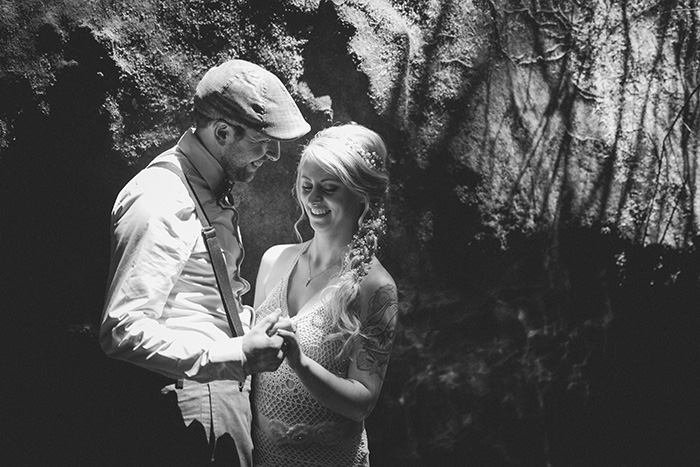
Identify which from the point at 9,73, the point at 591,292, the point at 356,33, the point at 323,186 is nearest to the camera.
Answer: the point at 323,186

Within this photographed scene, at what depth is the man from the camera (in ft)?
6.68

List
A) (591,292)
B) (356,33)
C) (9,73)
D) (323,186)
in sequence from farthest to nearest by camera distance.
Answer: (591,292), (356,33), (9,73), (323,186)

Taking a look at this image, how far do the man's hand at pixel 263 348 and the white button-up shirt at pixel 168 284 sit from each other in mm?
26

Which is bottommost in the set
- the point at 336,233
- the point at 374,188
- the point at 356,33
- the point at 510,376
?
the point at 510,376

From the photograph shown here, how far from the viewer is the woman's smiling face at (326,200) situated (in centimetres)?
238

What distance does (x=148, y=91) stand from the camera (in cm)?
280

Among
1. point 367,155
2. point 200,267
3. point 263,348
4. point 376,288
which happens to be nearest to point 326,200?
point 367,155

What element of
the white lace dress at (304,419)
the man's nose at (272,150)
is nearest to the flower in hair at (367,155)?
the man's nose at (272,150)

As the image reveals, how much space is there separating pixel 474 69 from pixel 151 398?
195 cm

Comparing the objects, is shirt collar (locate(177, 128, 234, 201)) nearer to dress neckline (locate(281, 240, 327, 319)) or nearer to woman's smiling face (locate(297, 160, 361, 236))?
woman's smiling face (locate(297, 160, 361, 236))

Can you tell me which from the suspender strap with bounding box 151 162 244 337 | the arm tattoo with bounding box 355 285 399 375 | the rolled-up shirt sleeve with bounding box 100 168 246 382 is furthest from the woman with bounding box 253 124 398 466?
the rolled-up shirt sleeve with bounding box 100 168 246 382

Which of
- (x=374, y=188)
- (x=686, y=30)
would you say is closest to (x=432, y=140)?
(x=374, y=188)

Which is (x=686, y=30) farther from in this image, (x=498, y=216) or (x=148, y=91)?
(x=148, y=91)

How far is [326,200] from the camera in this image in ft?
7.86
